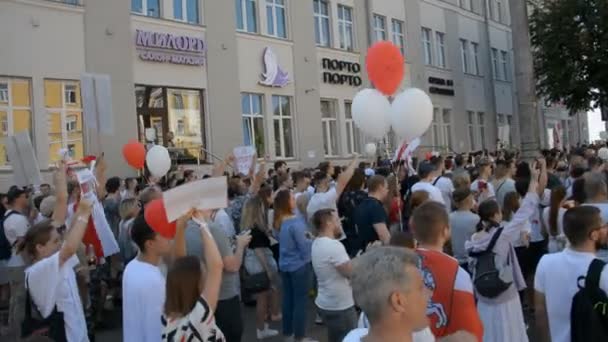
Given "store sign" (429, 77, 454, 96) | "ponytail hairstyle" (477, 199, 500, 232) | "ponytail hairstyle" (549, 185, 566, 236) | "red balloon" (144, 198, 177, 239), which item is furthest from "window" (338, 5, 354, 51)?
"red balloon" (144, 198, 177, 239)

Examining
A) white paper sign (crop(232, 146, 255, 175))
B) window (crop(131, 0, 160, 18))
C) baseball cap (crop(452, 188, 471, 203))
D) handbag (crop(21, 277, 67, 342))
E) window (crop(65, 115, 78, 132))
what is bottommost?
handbag (crop(21, 277, 67, 342))

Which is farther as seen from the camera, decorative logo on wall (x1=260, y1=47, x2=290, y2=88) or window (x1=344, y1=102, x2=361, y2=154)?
window (x1=344, y1=102, x2=361, y2=154)

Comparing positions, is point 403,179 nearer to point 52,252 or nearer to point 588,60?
point 52,252

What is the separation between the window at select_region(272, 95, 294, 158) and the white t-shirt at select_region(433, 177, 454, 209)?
12830 millimetres

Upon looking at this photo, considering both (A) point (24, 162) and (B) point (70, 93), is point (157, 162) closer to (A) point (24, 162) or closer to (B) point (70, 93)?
(A) point (24, 162)

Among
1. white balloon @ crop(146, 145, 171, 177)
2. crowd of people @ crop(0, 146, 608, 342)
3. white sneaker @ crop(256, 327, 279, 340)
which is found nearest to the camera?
crowd of people @ crop(0, 146, 608, 342)

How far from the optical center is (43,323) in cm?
457

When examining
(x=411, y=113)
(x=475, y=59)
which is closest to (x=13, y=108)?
(x=411, y=113)

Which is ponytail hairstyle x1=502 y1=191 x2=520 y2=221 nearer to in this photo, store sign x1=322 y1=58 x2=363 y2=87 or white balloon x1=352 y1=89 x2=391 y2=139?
white balloon x1=352 y1=89 x2=391 y2=139

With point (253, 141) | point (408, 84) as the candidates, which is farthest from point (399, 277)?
point (408, 84)

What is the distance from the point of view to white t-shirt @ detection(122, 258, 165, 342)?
13.6 feet

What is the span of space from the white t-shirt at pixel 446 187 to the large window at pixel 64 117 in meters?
9.98

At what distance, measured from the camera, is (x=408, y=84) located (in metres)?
29.5

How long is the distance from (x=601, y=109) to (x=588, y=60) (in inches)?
98.0
